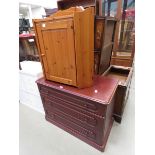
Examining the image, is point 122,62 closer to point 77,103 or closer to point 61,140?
point 77,103

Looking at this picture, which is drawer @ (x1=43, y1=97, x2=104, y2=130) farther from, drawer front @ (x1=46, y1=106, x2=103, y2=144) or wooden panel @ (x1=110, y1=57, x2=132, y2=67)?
wooden panel @ (x1=110, y1=57, x2=132, y2=67)

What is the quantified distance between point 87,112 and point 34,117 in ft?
3.99

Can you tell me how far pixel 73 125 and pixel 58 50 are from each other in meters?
1.01

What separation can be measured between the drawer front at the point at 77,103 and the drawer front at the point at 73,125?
28cm

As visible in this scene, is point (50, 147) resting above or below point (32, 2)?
below

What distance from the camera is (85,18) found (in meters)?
1.12

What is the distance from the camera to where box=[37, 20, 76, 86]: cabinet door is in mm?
1217

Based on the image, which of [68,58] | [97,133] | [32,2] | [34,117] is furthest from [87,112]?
[32,2]

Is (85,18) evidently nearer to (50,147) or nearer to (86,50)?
(86,50)

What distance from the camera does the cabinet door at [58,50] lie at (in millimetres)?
1217

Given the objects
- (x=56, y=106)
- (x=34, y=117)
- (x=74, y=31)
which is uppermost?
(x=74, y=31)

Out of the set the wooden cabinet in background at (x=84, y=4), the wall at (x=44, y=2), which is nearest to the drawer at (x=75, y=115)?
the wooden cabinet in background at (x=84, y=4)

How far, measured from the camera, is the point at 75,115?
154cm

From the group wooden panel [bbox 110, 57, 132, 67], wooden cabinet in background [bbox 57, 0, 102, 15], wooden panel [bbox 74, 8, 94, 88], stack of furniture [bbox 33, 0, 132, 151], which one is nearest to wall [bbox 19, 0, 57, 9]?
wooden cabinet in background [bbox 57, 0, 102, 15]
